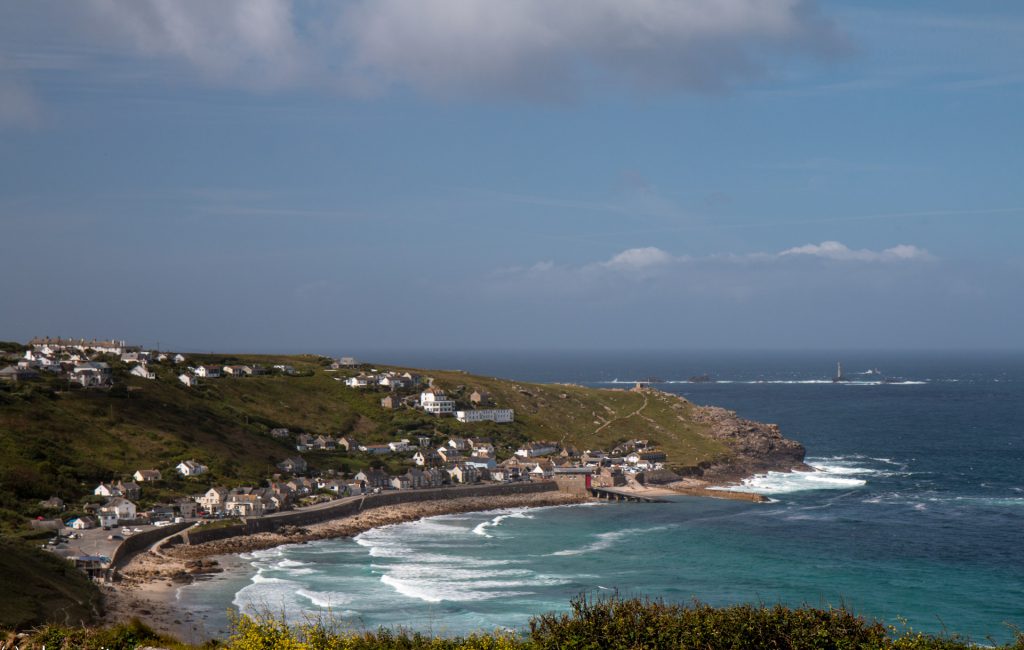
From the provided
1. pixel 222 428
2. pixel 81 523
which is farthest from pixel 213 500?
pixel 222 428

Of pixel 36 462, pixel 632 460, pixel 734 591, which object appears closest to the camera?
pixel 734 591

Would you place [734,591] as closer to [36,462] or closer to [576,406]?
[36,462]

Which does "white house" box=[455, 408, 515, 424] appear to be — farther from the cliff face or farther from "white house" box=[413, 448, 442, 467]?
the cliff face

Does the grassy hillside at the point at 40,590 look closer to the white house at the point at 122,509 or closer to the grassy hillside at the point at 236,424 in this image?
the grassy hillside at the point at 236,424

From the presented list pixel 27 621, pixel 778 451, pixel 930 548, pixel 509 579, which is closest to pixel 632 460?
pixel 778 451

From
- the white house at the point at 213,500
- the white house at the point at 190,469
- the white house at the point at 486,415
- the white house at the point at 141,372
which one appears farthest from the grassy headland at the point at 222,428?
the white house at the point at 213,500

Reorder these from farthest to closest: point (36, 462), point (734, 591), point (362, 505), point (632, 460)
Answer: point (632, 460), point (362, 505), point (36, 462), point (734, 591)

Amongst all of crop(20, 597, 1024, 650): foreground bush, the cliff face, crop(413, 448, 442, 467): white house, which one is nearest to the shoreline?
the cliff face
